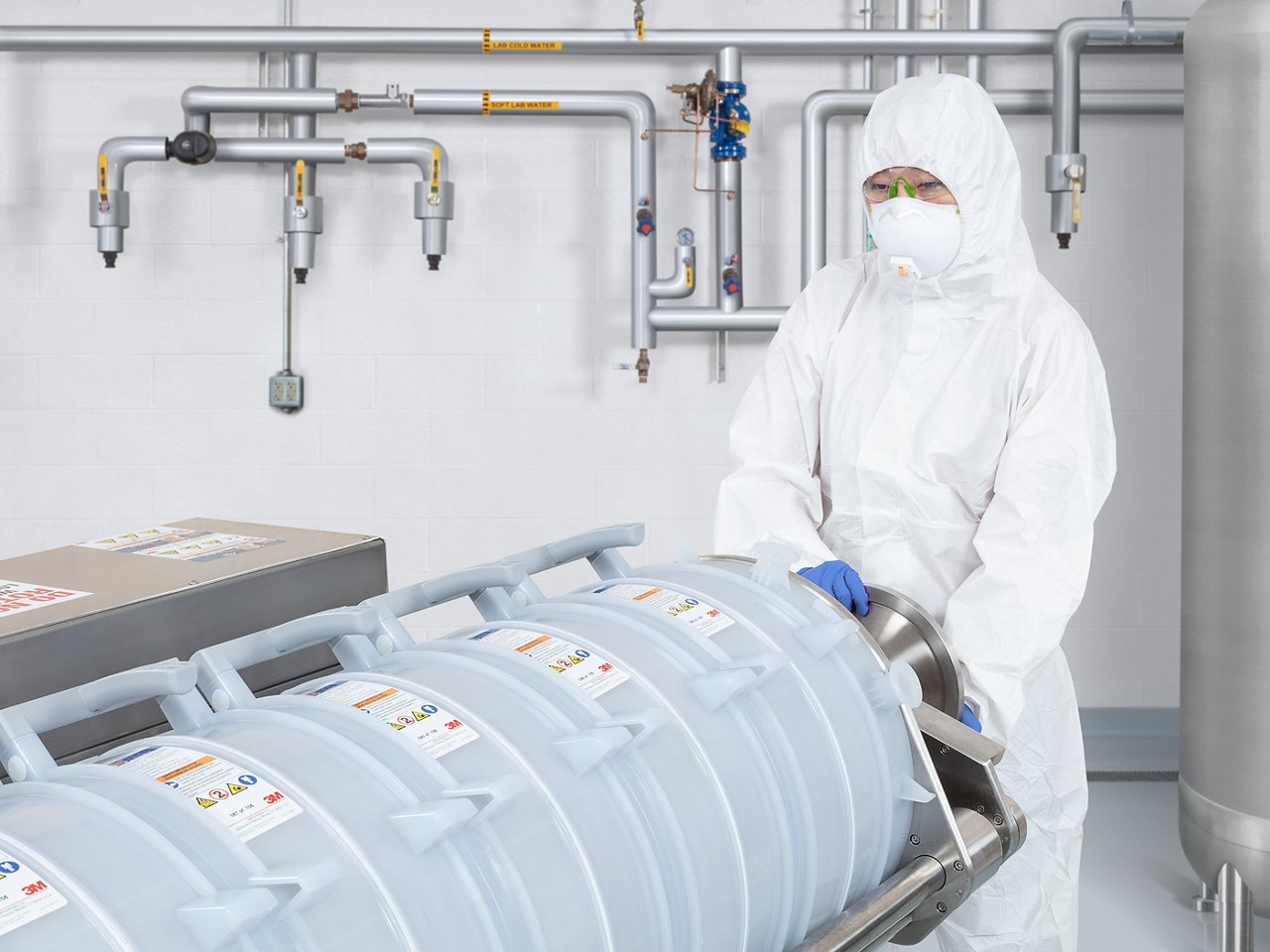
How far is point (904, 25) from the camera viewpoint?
2584 mm

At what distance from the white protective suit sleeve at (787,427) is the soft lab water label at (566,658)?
2.11 feet

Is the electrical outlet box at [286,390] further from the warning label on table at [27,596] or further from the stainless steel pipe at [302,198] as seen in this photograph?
the warning label on table at [27,596]

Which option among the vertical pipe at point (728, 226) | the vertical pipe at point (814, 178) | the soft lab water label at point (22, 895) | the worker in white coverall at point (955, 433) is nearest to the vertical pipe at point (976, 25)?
the vertical pipe at point (814, 178)

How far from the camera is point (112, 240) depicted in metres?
2.53

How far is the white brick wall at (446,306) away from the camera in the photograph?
2.64m

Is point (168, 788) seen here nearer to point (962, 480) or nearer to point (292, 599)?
point (292, 599)

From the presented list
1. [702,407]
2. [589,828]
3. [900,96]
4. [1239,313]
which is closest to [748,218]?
[702,407]

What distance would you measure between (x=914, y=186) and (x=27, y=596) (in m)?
1.10

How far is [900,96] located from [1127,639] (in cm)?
189

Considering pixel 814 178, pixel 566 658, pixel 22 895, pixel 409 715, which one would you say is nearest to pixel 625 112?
pixel 814 178

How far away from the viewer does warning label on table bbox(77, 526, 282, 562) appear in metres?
1.34

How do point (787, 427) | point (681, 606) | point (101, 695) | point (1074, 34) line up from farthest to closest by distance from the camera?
point (1074, 34) < point (787, 427) < point (681, 606) < point (101, 695)

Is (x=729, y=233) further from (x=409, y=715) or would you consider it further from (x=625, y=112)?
(x=409, y=715)

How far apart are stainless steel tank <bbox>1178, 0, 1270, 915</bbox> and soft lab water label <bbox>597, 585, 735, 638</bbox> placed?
145 cm
